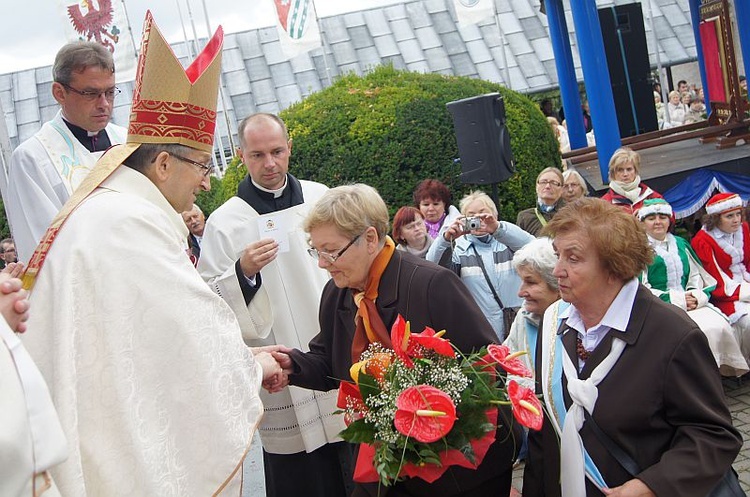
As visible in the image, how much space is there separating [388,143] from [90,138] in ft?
14.2

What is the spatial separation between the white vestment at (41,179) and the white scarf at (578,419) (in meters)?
2.68

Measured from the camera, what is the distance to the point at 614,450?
9.96ft

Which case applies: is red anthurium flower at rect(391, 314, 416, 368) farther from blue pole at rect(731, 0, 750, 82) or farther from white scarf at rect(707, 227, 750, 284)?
blue pole at rect(731, 0, 750, 82)

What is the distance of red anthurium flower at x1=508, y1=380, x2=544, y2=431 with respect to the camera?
9.50 feet

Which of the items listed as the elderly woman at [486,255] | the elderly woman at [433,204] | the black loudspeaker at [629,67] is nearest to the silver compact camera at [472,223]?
the elderly woman at [486,255]

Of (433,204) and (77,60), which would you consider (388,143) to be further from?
(77,60)

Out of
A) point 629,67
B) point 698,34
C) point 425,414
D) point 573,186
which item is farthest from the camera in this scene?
point 629,67

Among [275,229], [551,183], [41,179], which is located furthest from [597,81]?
[41,179]

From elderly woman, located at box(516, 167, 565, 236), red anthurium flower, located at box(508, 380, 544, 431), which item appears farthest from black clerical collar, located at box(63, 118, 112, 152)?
elderly woman, located at box(516, 167, 565, 236)

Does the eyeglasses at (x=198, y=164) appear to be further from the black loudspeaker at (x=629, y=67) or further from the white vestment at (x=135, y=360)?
the black loudspeaker at (x=629, y=67)

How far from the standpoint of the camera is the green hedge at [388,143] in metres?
8.59

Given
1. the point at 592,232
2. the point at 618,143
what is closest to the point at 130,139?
the point at 592,232

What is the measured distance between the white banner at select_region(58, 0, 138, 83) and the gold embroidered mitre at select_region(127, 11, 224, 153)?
1211 centimetres

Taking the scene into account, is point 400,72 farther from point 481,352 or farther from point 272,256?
point 481,352
